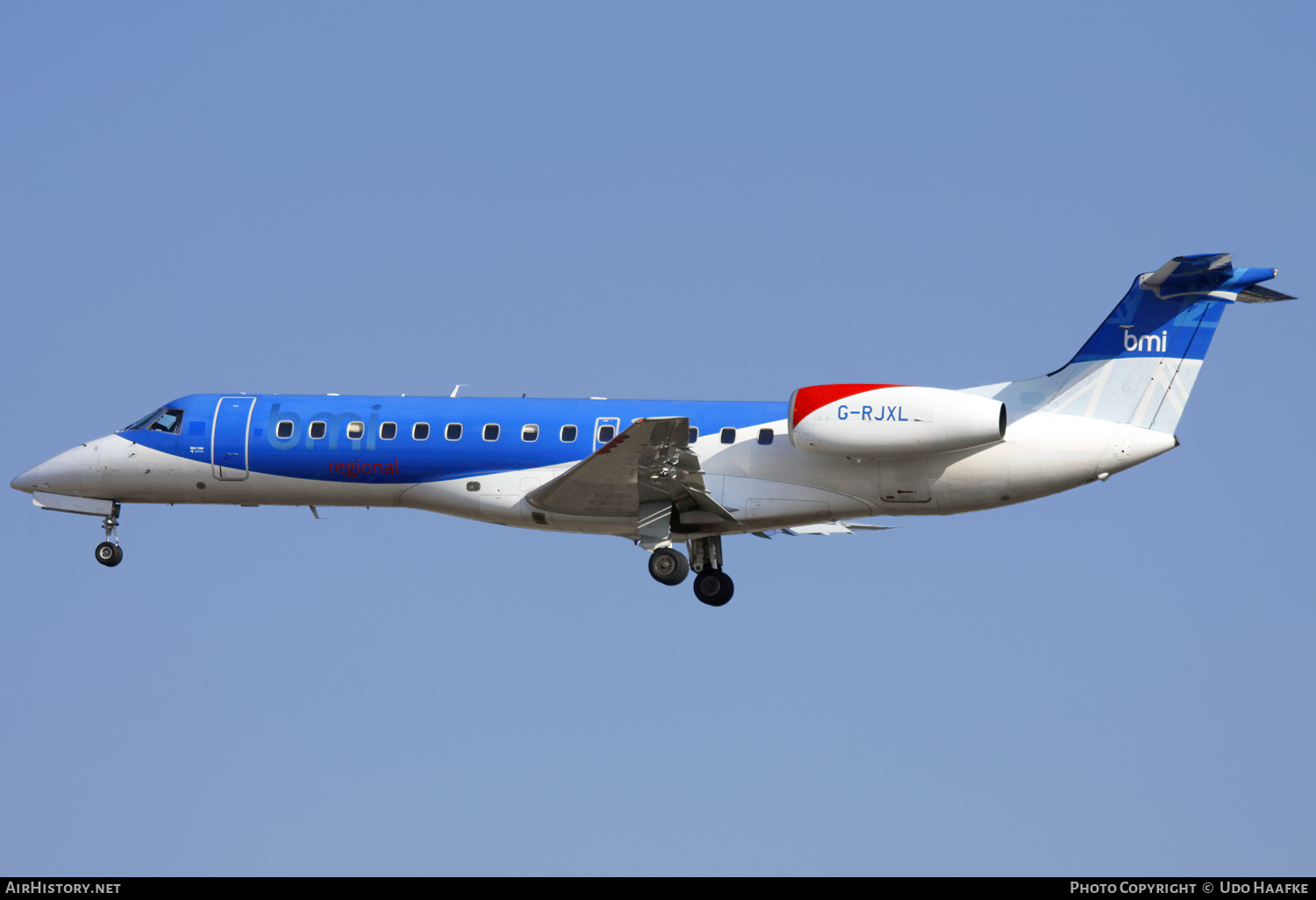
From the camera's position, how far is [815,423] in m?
24.7

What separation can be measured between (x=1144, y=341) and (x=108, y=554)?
18.1 meters

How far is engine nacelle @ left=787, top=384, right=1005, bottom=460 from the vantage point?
24.5 metres

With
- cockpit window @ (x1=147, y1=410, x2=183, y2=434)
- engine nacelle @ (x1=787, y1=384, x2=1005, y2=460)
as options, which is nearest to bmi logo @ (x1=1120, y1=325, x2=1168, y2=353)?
engine nacelle @ (x1=787, y1=384, x2=1005, y2=460)

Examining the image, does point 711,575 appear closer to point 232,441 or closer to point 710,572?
point 710,572

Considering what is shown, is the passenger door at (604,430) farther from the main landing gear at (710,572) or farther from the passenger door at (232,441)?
the passenger door at (232,441)

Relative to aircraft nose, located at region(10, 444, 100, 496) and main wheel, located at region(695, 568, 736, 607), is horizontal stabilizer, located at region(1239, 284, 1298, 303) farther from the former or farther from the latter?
aircraft nose, located at region(10, 444, 100, 496)

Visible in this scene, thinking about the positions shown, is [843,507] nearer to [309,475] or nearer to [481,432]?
[481,432]

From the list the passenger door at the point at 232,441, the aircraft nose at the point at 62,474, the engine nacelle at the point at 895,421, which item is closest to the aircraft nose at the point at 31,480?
the aircraft nose at the point at 62,474

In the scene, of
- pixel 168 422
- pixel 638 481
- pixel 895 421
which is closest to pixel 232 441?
pixel 168 422

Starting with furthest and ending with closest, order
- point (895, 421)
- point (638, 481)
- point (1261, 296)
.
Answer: point (638, 481) → point (1261, 296) → point (895, 421)

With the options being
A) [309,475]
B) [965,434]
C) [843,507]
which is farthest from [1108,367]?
[309,475]

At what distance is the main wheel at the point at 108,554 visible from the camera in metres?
29.1

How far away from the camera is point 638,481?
84.1ft

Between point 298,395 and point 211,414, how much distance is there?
1568 mm
